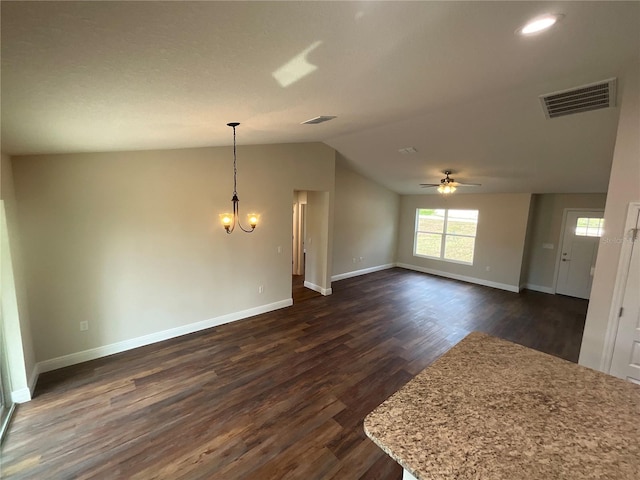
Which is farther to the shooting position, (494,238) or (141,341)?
(494,238)

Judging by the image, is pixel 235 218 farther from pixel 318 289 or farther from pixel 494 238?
pixel 494 238

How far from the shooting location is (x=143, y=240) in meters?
3.74

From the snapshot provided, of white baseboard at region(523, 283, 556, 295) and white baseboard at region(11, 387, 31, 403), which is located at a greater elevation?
white baseboard at region(523, 283, 556, 295)

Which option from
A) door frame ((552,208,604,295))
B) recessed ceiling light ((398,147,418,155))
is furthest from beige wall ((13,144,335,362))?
door frame ((552,208,604,295))

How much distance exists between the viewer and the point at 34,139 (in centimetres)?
235

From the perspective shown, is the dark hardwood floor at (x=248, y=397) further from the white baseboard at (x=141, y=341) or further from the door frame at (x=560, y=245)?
the door frame at (x=560, y=245)

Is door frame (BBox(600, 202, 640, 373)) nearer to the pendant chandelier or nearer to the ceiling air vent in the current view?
the ceiling air vent

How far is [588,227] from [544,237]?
0.82 meters

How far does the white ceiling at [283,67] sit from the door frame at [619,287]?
1312mm

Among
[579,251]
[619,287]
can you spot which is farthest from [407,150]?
[579,251]

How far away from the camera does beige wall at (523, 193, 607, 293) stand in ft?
21.2

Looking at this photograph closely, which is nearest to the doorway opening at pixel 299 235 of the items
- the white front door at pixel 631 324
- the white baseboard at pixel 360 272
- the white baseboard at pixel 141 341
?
the white baseboard at pixel 360 272

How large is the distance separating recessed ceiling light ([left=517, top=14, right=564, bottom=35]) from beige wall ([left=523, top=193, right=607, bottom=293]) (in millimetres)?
6219

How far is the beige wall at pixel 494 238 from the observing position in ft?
21.5
